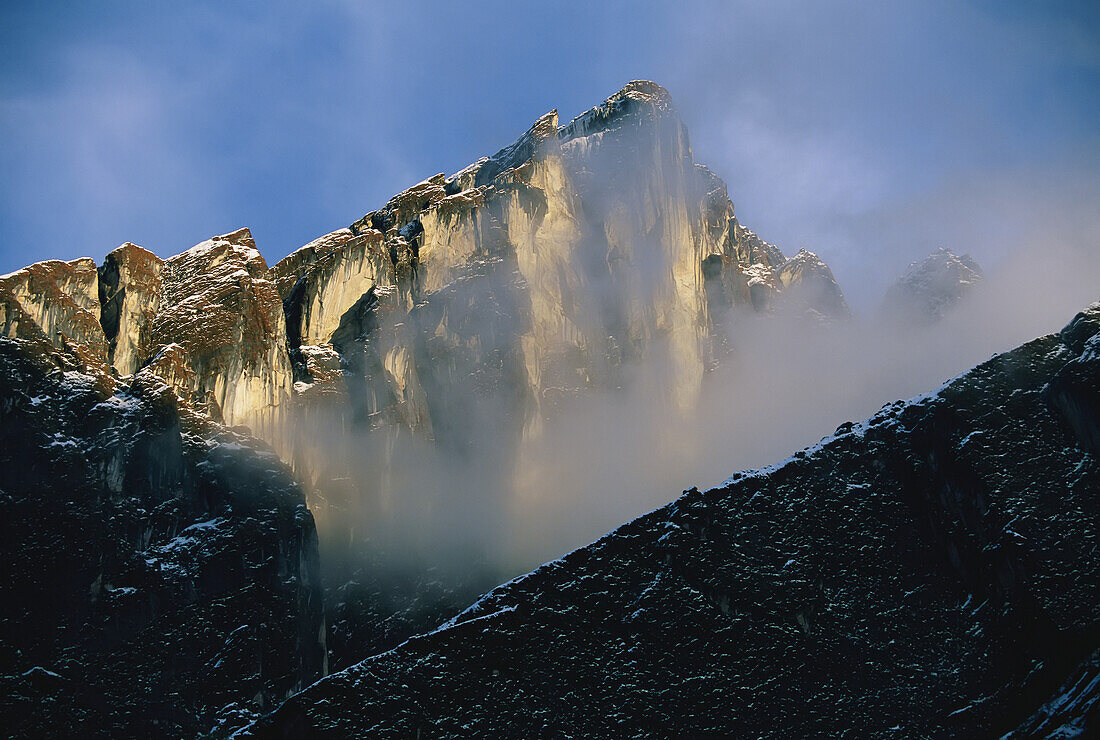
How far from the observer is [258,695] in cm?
10675

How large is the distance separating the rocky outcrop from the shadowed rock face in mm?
11419

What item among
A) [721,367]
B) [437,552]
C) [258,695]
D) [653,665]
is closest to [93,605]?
[258,695]

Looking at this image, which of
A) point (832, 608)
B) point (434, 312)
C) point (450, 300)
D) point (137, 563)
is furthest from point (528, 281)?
point (832, 608)

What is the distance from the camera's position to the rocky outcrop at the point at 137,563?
105m

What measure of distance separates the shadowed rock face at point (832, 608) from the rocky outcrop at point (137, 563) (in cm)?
1142

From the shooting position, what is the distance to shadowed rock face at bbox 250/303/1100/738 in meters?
96.8

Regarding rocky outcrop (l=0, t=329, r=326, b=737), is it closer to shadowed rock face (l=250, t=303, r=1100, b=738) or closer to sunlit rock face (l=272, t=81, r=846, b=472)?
shadowed rock face (l=250, t=303, r=1100, b=738)

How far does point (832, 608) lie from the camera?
105 metres

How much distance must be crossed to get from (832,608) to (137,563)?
212ft

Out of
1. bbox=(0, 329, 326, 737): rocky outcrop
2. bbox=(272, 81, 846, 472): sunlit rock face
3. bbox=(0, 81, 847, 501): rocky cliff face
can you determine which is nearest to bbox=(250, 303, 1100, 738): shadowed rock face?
bbox=(0, 329, 326, 737): rocky outcrop

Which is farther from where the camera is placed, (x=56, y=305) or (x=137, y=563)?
(x=56, y=305)

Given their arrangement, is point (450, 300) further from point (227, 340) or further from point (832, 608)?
point (832, 608)

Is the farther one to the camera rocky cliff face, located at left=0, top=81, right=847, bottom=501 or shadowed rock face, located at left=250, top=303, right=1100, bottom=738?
rocky cliff face, located at left=0, top=81, right=847, bottom=501

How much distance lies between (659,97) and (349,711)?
351ft
